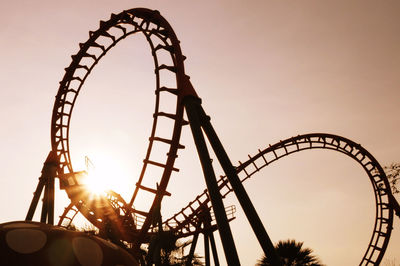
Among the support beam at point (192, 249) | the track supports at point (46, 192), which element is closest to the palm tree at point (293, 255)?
the support beam at point (192, 249)

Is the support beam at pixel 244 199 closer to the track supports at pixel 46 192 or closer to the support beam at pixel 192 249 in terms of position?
the support beam at pixel 192 249

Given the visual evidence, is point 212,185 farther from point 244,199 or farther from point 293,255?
point 293,255

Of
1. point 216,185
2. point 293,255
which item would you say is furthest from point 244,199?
point 293,255

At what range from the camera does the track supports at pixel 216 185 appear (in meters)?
4.48

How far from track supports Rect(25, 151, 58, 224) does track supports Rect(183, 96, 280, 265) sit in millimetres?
6815

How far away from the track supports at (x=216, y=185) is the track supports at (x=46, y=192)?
6815 mm

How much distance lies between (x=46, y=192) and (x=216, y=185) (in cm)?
771

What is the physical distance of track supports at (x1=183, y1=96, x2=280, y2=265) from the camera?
4.48m

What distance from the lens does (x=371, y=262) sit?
44.1 feet

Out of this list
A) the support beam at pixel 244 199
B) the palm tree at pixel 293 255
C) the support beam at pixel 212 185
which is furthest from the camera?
the palm tree at pixel 293 255

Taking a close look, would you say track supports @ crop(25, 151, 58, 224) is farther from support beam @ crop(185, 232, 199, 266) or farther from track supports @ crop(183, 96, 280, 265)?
track supports @ crop(183, 96, 280, 265)

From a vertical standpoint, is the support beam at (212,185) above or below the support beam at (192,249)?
above

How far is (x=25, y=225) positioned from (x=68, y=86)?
10.6m

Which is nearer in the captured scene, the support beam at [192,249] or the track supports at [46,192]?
the track supports at [46,192]
